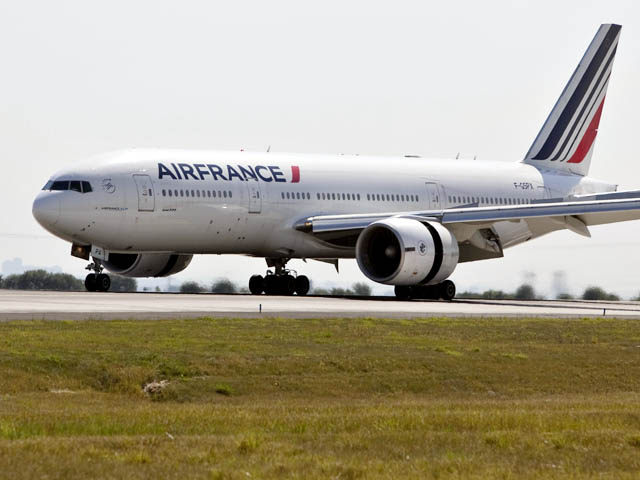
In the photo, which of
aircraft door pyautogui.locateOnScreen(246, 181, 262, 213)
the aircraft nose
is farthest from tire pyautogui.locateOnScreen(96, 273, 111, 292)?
aircraft door pyautogui.locateOnScreen(246, 181, 262, 213)

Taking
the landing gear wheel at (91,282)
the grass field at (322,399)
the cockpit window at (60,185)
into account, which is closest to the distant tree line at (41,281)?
the landing gear wheel at (91,282)

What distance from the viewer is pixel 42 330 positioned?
23.5m

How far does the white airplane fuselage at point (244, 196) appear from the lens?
38656 millimetres

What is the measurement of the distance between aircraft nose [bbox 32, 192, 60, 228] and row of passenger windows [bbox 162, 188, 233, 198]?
11.0 ft

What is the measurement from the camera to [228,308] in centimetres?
3184

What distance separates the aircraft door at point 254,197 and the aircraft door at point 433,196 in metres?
8.12

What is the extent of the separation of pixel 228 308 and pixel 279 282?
13.0 meters

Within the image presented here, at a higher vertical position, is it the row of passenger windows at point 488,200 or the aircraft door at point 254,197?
the row of passenger windows at point 488,200

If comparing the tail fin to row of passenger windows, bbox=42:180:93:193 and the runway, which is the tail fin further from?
row of passenger windows, bbox=42:180:93:193

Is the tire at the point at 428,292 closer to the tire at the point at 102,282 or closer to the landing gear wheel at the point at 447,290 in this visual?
the landing gear wheel at the point at 447,290

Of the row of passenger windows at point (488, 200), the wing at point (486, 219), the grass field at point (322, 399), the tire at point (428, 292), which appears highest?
Result: the row of passenger windows at point (488, 200)

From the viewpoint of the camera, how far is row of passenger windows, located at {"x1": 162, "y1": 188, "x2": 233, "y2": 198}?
39.5 metres

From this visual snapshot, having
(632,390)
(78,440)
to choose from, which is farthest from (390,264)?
(78,440)

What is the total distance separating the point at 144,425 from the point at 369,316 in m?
16.5
